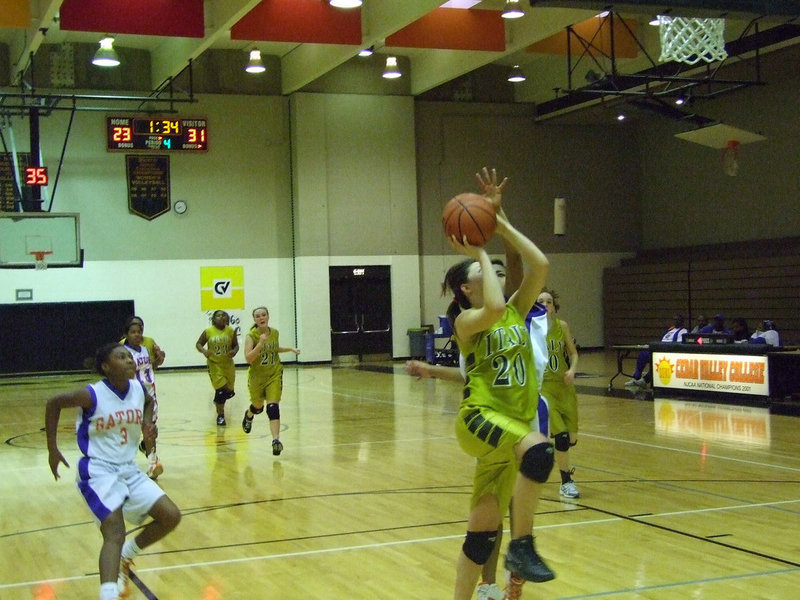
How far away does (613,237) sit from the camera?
2780 cm

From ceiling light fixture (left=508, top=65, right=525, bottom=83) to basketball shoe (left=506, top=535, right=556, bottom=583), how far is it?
69.5ft

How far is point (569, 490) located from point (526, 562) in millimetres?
3536

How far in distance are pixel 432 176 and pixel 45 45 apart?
967 centimetres

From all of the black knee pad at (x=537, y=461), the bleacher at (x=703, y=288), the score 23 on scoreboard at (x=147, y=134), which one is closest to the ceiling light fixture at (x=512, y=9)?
the bleacher at (x=703, y=288)

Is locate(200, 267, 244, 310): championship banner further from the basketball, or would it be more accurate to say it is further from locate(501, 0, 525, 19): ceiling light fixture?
the basketball

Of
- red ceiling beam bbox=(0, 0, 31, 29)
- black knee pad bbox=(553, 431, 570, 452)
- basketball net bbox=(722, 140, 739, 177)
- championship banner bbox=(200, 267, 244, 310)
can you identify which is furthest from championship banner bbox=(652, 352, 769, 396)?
championship banner bbox=(200, 267, 244, 310)

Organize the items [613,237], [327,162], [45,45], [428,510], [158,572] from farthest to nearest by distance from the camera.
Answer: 1. [613,237]
2. [327,162]
3. [45,45]
4. [428,510]
5. [158,572]

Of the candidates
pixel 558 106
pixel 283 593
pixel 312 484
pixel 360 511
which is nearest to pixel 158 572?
pixel 283 593

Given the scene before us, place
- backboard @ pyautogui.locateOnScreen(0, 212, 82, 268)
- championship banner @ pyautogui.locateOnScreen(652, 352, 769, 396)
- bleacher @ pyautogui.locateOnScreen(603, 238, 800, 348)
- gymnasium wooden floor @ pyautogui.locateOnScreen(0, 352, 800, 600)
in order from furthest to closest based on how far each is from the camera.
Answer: bleacher @ pyautogui.locateOnScreen(603, 238, 800, 348) < backboard @ pyautogui.locateOnScreen(0, 212, 82, 268) < championship banner @ pyautogui.locateOnScreen(652, 352, 769, 396) < gymnasium wooden floor @ pyautogui.locateOnScreen(0, 352, 800, 600)

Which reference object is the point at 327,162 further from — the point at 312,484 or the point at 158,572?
the point at 158,572

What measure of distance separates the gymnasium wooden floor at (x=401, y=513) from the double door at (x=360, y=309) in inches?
451

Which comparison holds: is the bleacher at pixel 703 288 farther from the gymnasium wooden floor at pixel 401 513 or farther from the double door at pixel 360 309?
the gymnasium wooden floor at pixel 401 513

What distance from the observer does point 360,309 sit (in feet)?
82.7

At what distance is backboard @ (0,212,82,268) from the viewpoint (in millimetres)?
19438
